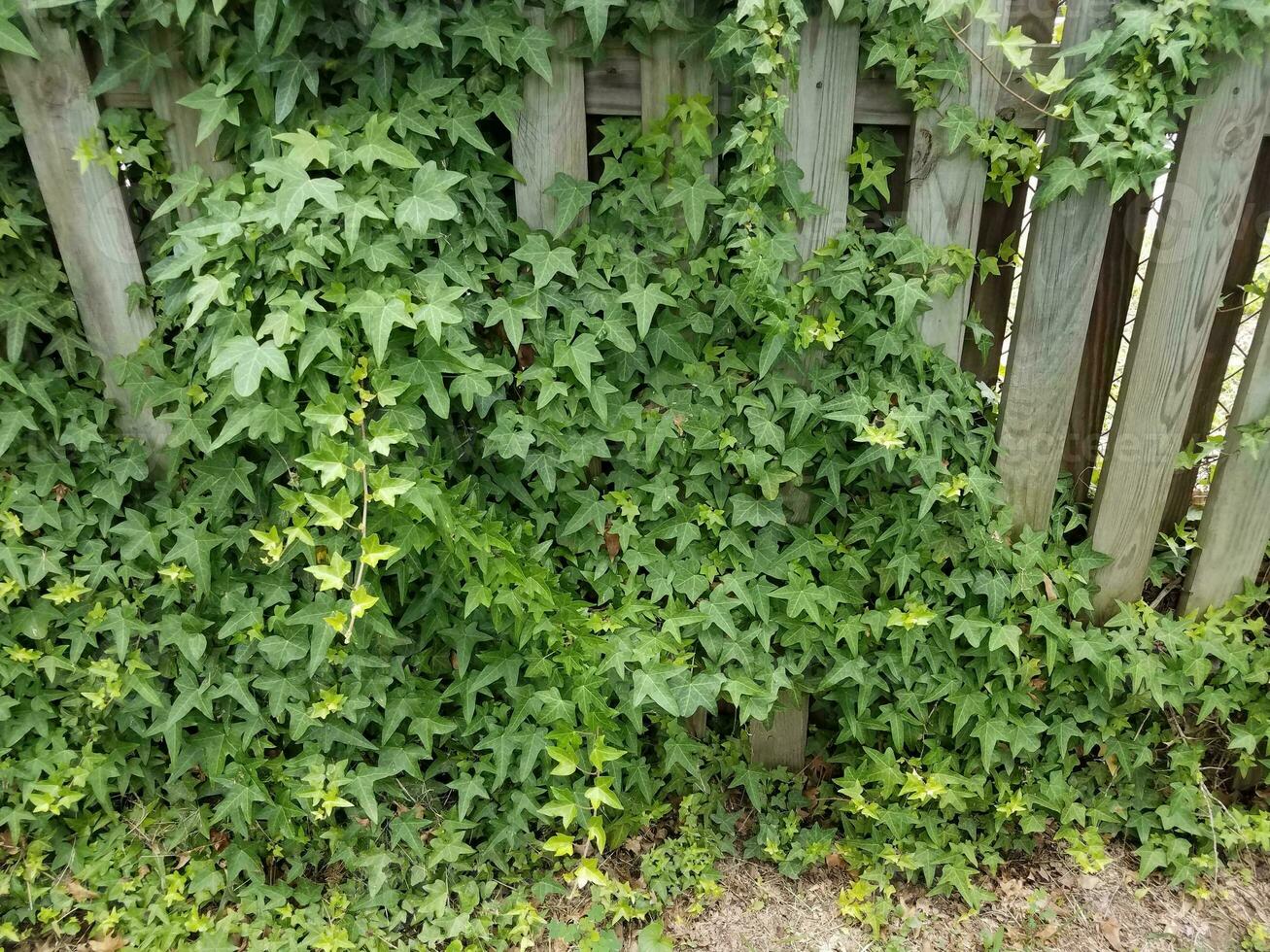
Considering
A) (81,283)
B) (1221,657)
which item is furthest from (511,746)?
(1221,657)

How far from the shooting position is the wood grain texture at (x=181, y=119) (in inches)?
88.7

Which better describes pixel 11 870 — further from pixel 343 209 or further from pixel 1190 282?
pixel 1190 282

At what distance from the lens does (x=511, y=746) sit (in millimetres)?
2674

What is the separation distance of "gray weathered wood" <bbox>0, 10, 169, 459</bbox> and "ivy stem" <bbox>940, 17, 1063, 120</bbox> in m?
2.17

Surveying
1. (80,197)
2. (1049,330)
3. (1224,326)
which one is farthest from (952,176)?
(80,197)

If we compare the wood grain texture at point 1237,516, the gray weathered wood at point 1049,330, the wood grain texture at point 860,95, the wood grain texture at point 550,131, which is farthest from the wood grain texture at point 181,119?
the wood grain texture at point 1237,516

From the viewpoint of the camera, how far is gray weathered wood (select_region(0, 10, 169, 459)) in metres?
2.25

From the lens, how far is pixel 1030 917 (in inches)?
107

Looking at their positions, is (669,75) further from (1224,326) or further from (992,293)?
(1224,326)

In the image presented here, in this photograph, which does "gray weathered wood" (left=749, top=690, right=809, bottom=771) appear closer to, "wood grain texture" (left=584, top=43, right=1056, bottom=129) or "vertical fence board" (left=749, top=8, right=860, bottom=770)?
"vertical fence board" (left=749, top=8, right=860, bottom=770)

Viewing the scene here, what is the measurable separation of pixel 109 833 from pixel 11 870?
0.87 feet

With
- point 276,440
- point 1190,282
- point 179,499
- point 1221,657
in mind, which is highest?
point 1190,282

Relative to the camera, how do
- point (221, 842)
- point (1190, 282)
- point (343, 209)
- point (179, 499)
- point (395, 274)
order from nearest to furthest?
point (343, 209) → point (395, 274) → point (1190, 282) → point (179, 499) → point (221, 842)

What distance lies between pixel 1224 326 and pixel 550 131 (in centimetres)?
200
